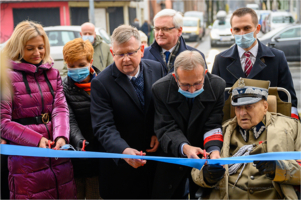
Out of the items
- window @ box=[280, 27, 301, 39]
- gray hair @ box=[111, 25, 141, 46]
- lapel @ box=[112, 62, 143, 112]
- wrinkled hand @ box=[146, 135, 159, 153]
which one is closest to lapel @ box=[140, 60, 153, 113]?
lapel @ box=[112, 62, 143, 112]

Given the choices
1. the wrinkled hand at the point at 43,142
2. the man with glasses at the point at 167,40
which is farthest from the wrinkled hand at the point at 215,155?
the man with glasses at the point at 167,40

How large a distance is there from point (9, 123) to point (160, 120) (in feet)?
4.26

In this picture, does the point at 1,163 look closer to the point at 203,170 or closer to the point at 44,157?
the point at 44,157

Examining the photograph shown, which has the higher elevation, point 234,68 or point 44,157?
point 234,68

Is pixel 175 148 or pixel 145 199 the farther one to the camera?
pixel 145 199

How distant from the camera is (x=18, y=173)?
10.2 feet

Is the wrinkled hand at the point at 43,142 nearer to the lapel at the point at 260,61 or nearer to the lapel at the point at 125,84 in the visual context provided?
the lapel at the point at 125,84

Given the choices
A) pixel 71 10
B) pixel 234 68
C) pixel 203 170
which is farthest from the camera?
pixel 71 10

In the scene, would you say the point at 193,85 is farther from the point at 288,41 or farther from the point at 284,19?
the point at 284,19

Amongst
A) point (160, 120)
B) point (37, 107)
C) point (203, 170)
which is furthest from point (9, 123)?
point (203, 170)

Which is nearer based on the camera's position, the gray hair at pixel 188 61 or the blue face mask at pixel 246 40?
the gray hair at pixel 188 61

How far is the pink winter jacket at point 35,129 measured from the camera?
3004 mm

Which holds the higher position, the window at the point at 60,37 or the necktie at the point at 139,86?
the window at the point at 60,37

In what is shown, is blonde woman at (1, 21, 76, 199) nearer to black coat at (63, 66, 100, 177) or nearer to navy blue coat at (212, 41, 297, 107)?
black coat at (63, 66, 100, 177)
